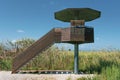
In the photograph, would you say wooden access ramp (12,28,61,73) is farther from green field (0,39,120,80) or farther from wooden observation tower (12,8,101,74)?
green field (0,39,120,80)

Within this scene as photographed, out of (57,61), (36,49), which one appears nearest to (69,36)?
(36,49)

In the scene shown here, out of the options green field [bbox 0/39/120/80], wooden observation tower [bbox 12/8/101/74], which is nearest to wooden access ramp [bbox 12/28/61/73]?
wooden observation tower [bbox 12/8/101/74]

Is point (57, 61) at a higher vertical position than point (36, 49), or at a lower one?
lower

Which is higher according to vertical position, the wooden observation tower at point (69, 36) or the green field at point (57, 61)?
the wooden observation tower at point (69, 36)

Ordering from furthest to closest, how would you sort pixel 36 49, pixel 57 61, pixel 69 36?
pixel 57 61 < pixel 36 49 < pixel 69 36

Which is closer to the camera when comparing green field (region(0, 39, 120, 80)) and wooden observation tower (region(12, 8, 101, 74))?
wooden observation tower (region(12, 8, 101, 74))

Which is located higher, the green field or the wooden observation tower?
the wooden observation tower

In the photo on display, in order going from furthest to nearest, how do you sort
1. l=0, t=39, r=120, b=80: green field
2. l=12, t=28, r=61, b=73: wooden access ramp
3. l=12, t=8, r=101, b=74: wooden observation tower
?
1. l=0, t=39, r=120, b=80: green field
2. l=12, t=28, r=61, b=73: wooden access ramp
3. l=12, t=8, r=101, b=74: wooden observation tower

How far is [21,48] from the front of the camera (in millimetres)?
20500

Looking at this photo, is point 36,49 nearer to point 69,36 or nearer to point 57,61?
point 69,36

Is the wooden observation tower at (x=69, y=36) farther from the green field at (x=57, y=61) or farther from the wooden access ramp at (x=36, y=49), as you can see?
the green field at (x=57, y=61)

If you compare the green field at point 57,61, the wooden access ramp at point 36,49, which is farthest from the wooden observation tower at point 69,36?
the green field at point 57,61

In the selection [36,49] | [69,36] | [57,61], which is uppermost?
[69,36]

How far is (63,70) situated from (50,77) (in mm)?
2992
